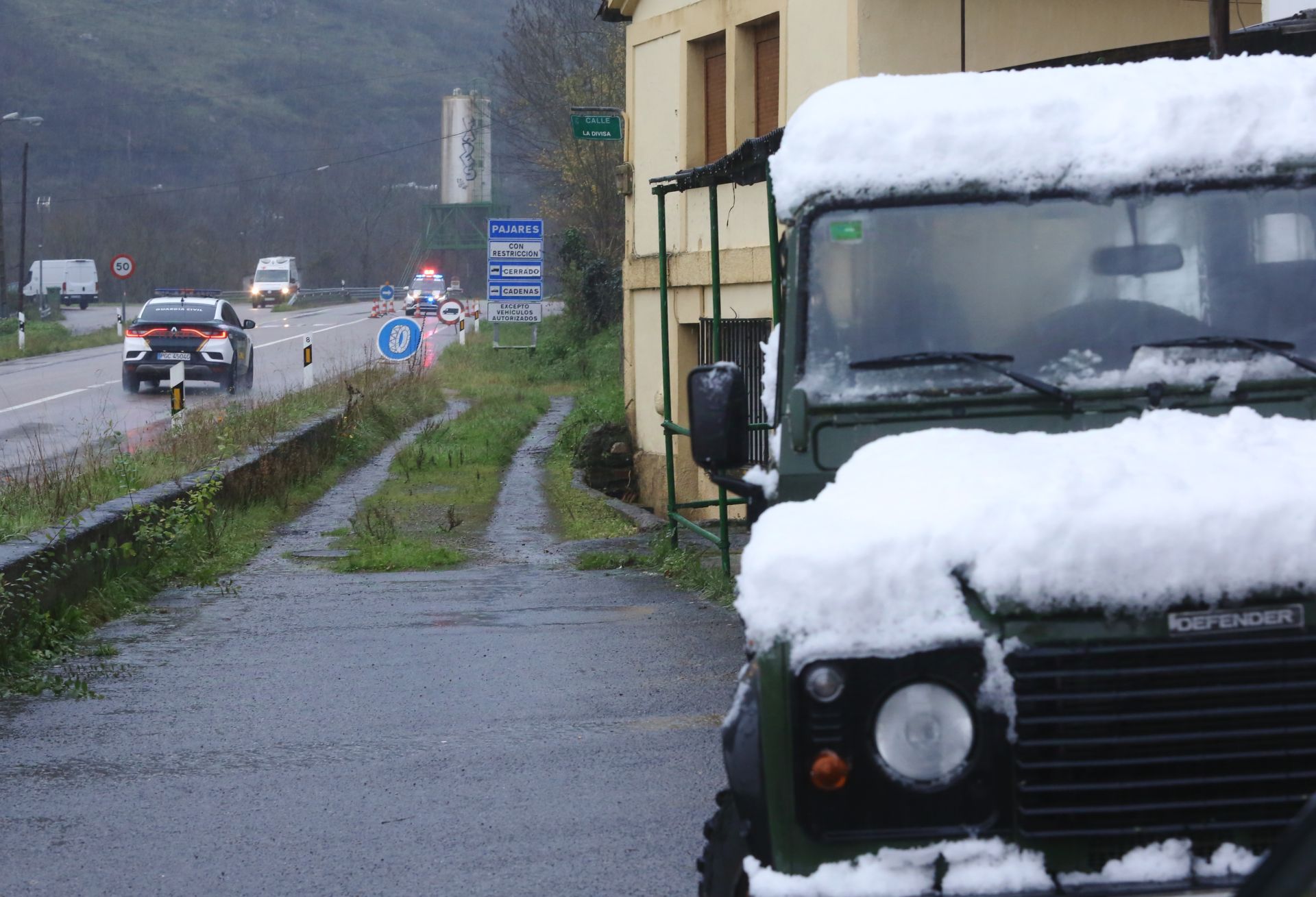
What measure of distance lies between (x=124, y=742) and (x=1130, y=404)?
4.57 meters

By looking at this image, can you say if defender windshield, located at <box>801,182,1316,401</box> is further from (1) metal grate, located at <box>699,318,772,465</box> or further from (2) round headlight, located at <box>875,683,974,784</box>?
(1) metal grate, located at <box>699,318,772,465</box>

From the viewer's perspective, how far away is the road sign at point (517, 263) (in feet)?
92.9

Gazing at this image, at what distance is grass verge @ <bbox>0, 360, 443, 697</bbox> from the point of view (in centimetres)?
789

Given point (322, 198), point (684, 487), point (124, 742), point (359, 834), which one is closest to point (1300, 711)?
point (359, 834)

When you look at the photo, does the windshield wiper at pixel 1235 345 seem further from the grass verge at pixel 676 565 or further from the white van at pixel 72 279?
the white van at pixel 72 279

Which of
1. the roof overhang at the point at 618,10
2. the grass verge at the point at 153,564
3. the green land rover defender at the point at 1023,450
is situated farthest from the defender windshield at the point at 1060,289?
the roof overhang at the point at 618,10

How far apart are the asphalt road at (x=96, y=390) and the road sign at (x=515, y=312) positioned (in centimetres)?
245

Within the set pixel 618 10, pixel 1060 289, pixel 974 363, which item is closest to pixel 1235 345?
pixel 1060 289

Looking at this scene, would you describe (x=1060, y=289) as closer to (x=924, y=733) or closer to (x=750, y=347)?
(x=924, y=733)

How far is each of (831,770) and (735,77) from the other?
520 inches

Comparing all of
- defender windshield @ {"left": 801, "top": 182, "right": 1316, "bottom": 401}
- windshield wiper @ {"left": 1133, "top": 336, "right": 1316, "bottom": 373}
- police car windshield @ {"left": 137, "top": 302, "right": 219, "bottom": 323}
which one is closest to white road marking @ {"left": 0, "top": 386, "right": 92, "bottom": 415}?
police car windshield @ {"left": 137, "top": 302, "right": 219, "bottom": 323}

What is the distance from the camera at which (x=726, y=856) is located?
3.51 m

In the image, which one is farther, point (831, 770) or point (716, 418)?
point (716, 418)

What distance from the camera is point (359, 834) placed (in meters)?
5.31
